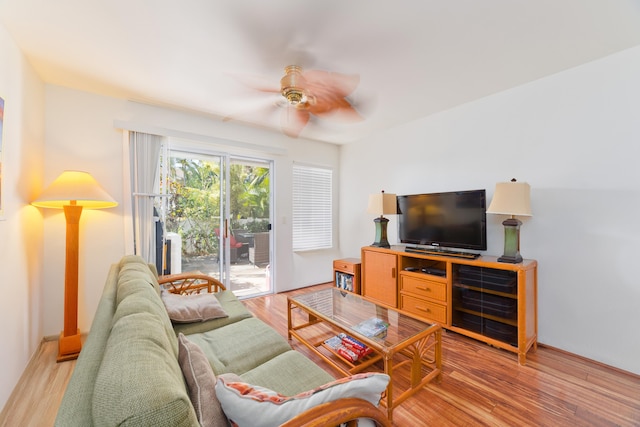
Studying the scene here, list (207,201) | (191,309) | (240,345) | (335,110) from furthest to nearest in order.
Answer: (207,201) < (335,110) < (191,309) < (240,345)

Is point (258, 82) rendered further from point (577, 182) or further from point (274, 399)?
point (577, 182)

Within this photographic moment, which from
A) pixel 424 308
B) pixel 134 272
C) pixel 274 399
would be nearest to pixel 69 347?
pixel 134 272

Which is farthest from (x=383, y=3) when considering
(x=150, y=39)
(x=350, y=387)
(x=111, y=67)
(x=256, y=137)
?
(x=256, y=137)

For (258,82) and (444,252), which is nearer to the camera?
(258,82)

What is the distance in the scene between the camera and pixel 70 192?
206 cm

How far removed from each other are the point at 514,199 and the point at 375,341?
5.49 feet

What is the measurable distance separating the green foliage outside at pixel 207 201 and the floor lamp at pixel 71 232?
2.87 feet

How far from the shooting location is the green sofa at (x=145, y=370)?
1.83 ft

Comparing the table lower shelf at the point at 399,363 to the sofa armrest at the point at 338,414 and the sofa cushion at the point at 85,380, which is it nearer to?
the sofa armrest at the point at 338,414

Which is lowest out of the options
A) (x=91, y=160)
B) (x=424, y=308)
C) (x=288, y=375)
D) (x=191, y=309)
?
(x=424, y=308)

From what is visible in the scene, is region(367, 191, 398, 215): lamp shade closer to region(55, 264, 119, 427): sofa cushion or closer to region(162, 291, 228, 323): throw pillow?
region(162, 291, 228, 323): throw pillow

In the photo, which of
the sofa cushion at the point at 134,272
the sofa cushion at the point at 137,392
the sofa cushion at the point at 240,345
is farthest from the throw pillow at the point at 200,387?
the sofa cushion at the point at 134,272

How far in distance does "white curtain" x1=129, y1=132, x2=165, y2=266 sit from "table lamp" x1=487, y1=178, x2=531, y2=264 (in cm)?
336

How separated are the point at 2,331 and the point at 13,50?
1851 millimetres
